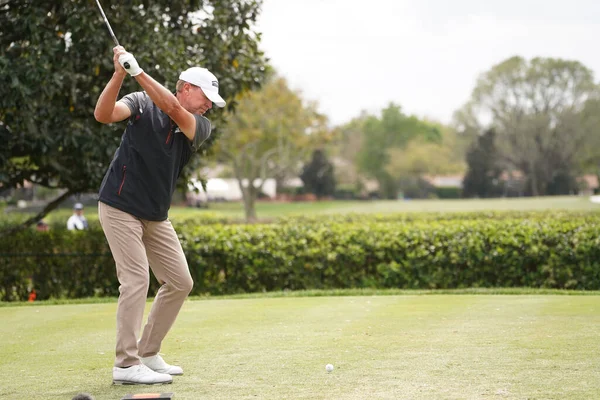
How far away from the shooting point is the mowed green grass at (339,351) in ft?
17.3

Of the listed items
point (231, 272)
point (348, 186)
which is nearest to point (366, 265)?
point (231, 272)

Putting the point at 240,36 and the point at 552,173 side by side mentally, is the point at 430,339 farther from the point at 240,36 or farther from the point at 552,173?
the point at 552,173

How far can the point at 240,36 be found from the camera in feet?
49.8

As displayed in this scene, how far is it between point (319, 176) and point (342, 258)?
267ft

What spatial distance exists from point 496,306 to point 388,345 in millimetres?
3265

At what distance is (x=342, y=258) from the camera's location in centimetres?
1367

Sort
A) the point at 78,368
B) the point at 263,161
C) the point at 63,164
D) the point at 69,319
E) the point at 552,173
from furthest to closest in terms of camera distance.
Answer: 1. the point at 552,173
2. the point at 263,161
3. the point at 63,164
4. the point at 69,319
5. the point at 78,368

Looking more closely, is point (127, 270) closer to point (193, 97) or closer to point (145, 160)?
point (145, 160)

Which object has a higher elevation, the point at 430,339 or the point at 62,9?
the point at 62,9

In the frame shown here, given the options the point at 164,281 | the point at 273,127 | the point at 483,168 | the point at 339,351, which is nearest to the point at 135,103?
the point at 164,281

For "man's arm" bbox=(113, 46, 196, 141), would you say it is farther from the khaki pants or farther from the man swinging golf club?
the khaki pants

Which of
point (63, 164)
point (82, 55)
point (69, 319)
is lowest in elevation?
point (69, 319)

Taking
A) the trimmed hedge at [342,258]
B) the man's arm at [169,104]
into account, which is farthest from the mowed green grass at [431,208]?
the man's arm at [169,104]

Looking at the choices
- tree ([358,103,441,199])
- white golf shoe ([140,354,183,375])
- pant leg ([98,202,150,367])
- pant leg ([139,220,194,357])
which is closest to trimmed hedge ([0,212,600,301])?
pant leg ([139,220,194,357])
